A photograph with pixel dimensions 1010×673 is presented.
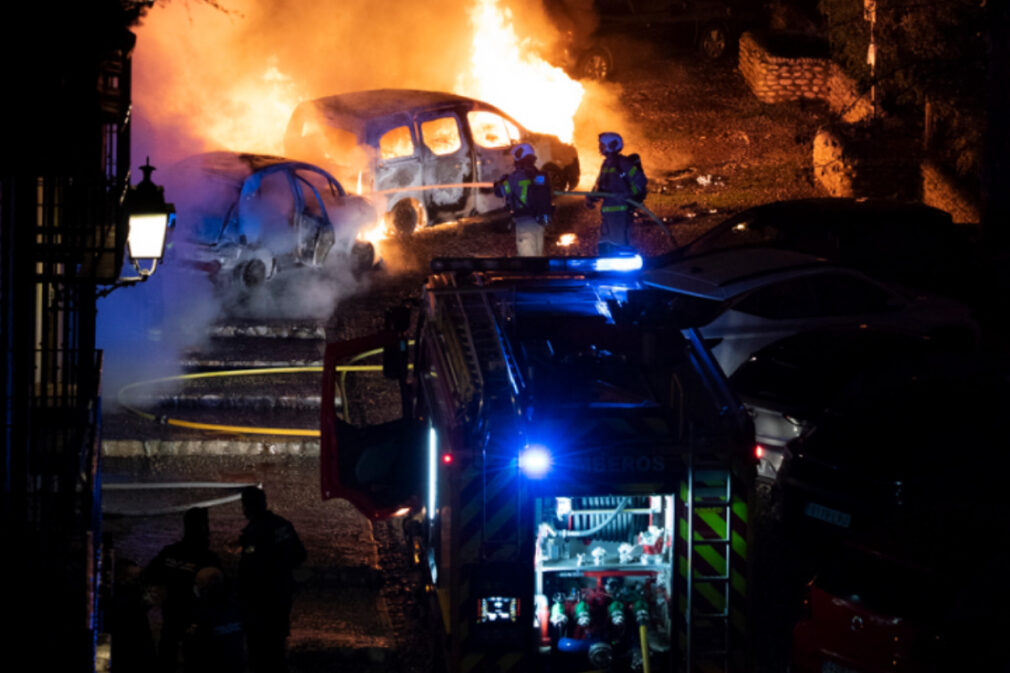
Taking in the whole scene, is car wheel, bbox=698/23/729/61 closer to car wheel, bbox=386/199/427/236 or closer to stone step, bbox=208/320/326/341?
car wheel, bbox=386/199/427/236

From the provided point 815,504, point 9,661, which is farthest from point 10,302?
point 815,504

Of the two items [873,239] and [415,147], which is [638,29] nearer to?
[415,147]

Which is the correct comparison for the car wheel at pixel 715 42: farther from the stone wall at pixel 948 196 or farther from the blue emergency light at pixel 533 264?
the blue emergency light at pixel 533 264

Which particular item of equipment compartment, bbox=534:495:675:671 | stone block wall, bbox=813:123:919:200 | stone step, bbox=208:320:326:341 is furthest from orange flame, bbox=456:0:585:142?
equipment compartment, bbox=534:495:675:671

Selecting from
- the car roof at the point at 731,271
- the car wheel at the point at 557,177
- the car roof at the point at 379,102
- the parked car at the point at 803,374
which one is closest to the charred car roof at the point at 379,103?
the car roof at the point at 379,102

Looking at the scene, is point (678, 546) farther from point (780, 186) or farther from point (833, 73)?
point (833, 73)

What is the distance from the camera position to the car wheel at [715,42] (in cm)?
2684

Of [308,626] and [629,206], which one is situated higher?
[629,206]

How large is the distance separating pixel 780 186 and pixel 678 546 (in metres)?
14.9

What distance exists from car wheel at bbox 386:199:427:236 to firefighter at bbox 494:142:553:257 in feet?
9.53

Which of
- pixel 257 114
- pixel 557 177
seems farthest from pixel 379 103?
pixel 257 114

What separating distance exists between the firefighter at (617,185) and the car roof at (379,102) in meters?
4.54

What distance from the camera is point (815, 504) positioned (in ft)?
29.7

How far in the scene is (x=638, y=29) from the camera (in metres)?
27.9
